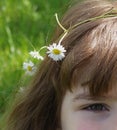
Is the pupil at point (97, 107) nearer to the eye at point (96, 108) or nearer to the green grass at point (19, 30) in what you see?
the eye at point (96, 108)

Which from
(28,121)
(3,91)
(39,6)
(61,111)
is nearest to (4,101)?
(3,91)

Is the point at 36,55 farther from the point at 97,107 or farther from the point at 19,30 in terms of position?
the point at 19,30

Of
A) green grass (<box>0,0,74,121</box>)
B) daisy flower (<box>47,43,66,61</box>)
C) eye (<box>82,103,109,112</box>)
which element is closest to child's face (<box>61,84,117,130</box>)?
eye (<box>82,103,109,112</box>)

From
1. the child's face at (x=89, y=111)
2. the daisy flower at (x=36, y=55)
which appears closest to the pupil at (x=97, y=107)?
the child's face at (x=89, y=111)

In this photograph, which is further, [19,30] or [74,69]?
[19,30]

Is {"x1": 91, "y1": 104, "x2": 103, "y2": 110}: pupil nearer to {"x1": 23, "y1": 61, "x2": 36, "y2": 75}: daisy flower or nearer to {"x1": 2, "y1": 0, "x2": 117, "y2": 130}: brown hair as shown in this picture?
{"x1": 2, "y1": 0, "x2": 117, "y2": 130}: brown hair

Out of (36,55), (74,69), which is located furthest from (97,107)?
(36,55)
